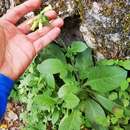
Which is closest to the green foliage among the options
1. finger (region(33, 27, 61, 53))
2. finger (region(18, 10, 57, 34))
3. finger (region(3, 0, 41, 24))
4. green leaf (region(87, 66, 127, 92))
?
green leaf (region(87, 66, 127, 92))

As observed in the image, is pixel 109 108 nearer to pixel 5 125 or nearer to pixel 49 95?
pixel 49 95

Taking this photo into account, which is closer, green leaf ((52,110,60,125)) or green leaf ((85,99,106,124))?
green leaf ((85,99,106,124))

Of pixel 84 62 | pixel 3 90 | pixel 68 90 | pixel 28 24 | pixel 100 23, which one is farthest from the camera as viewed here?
pixel 84 62

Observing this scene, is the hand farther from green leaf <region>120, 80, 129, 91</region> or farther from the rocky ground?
green leaf <region>120, 80, 129, 91</region>

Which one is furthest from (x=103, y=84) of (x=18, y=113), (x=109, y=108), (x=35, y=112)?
(x=18, y=113)

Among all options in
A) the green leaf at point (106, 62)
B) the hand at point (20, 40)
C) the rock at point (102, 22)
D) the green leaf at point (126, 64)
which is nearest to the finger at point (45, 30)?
the hand at point (20, 40)

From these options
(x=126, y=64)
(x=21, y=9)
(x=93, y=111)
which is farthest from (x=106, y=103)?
(x=21, y=9)

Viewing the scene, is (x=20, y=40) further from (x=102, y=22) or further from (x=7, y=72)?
(x=102, y=22)
